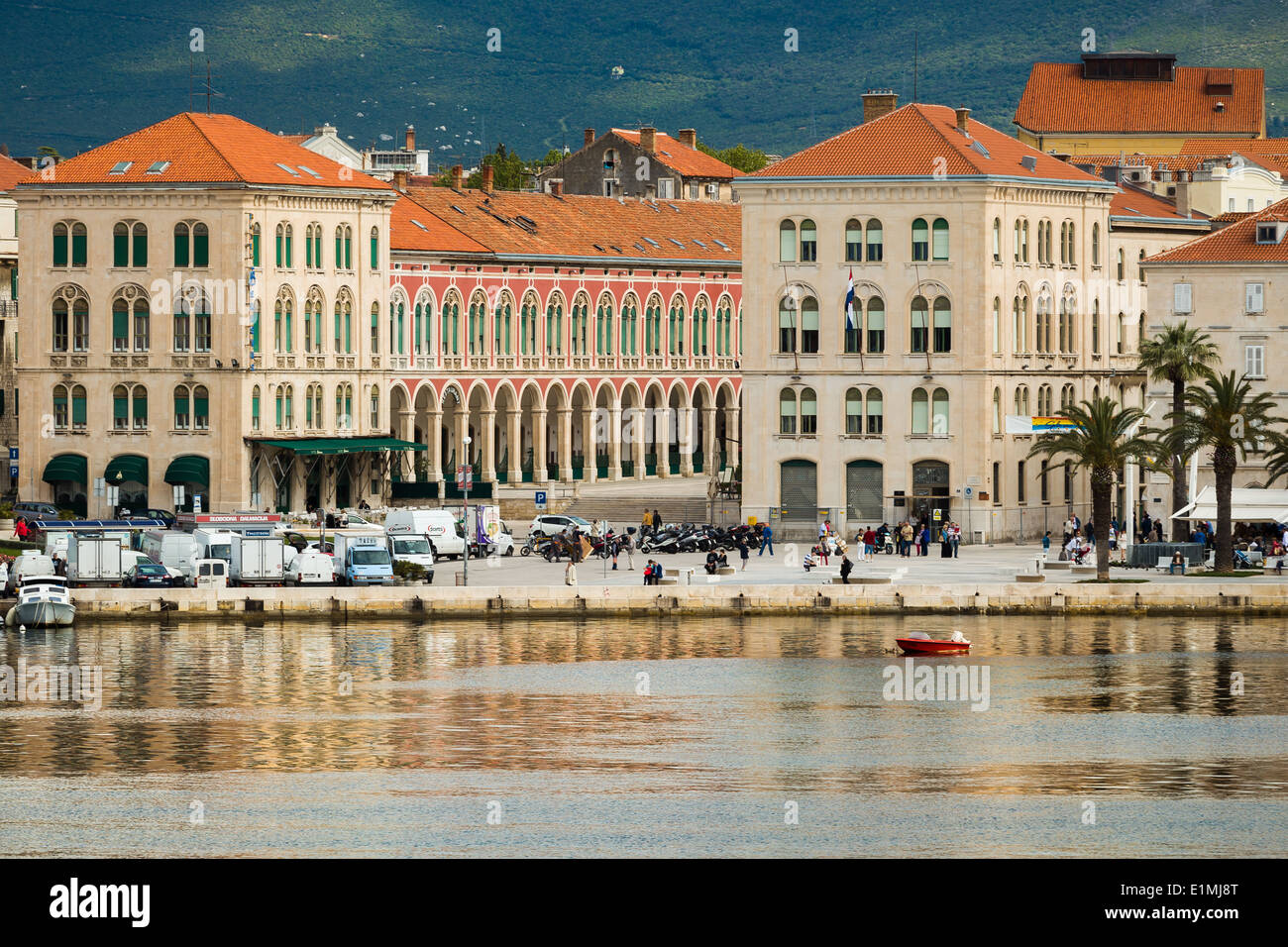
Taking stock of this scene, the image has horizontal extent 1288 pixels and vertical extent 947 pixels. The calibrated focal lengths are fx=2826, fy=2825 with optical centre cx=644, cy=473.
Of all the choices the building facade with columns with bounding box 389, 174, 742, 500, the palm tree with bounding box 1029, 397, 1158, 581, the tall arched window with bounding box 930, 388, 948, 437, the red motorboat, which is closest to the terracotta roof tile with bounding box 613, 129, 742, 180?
the building facade with columns with bounding box 389, 174, 742, 500

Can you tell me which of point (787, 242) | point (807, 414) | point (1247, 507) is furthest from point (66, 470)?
point (1247, 507)

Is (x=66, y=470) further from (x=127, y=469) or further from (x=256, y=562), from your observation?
(x=256, y=562)

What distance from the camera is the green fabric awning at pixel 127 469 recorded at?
118 meters

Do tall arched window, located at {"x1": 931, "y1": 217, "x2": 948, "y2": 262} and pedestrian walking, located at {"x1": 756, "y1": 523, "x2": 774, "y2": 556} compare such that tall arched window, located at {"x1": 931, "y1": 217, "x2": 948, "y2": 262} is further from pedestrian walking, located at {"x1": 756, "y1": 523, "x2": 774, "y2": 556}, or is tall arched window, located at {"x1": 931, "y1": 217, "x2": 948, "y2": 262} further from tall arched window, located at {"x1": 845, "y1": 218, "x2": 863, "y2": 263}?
pedestrian walking, located at {"x1": 756, "y1": 523, "x2": 774, "y2": 556}

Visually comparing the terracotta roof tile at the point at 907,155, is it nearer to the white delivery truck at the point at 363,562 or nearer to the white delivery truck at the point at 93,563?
the white delivery truck at the point at 363,562

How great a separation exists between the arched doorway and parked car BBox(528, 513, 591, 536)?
40.6 ft

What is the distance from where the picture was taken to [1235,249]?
105 m

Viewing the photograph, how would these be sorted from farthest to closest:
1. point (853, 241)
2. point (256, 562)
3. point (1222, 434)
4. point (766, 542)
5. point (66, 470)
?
point (66, 470), point (853, 241), point (766, 542), point (256, 562), point (1222, 434)

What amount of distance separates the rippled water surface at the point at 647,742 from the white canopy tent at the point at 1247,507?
890 centimetres

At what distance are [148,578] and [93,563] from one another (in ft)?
5.89

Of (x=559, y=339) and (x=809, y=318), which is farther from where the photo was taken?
(x=559, y=339)

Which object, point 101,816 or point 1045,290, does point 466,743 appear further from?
point 1045,290

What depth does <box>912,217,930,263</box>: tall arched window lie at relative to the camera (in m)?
107
